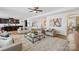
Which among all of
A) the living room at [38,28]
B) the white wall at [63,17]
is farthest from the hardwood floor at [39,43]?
the white wall at [63,17]

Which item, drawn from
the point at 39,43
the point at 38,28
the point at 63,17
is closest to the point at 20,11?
the point at 38,28

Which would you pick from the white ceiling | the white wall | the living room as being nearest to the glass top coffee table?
the living room

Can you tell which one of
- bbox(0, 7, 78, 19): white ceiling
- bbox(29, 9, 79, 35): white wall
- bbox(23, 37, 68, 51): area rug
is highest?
bbox(0, 7, 78, 19): white ceiling

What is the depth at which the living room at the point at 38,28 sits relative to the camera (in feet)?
8.88

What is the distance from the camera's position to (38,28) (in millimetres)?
2783

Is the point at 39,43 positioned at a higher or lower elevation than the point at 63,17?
lower

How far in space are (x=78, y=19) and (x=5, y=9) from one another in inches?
61.5

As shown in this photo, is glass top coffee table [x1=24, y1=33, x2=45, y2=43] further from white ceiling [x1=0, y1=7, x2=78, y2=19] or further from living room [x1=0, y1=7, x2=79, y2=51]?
white ceiling [x1=0, y1=7, x2=78, y2=19]

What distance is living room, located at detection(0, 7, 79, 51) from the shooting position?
271cm

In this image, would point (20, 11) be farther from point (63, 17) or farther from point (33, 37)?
point (63, 17)

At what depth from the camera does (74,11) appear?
2.68 metres

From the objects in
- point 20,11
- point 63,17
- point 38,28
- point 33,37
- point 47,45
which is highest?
point 20,11

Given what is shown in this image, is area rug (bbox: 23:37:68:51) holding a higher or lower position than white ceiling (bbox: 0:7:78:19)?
lower
